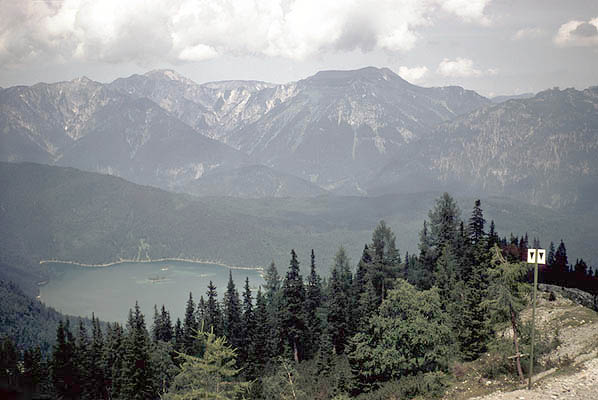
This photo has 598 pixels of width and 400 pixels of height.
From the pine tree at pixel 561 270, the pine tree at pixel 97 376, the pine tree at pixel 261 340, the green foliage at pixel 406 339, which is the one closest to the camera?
the green foliage at pixel 406 339

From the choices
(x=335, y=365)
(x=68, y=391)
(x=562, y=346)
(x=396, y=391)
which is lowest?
(x=68, y=391)

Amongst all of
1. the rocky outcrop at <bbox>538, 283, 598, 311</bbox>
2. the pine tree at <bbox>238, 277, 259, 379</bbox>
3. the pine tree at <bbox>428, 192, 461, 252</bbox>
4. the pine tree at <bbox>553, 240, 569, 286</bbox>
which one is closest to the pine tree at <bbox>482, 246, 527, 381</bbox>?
the pine tree at <bbox>238, 277, 259, 379</bbox>

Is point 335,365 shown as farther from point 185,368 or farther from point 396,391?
point 185,368

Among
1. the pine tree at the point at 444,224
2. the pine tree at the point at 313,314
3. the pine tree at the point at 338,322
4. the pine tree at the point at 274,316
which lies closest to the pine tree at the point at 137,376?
the pine tree at the point at 274,316

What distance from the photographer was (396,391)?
35156mm

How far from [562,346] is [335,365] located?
76.6 ft

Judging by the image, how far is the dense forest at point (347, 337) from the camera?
105ft

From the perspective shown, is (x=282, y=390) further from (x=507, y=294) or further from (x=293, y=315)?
(x=293, y=315)

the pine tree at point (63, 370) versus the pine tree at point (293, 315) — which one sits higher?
the pine tree at point (293, 315)

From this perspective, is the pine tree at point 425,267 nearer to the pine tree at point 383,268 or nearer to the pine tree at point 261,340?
the pine tree at point 383,268

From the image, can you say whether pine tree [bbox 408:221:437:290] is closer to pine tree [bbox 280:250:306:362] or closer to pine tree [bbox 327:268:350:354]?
pine tree [bbox 327:268:350:354]

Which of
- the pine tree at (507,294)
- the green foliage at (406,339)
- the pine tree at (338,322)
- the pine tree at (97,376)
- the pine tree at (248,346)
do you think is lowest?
the pine tree at (97,376)

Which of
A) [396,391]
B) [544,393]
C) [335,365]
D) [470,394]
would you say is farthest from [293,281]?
[544,393]

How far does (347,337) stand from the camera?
6153 centimetres
